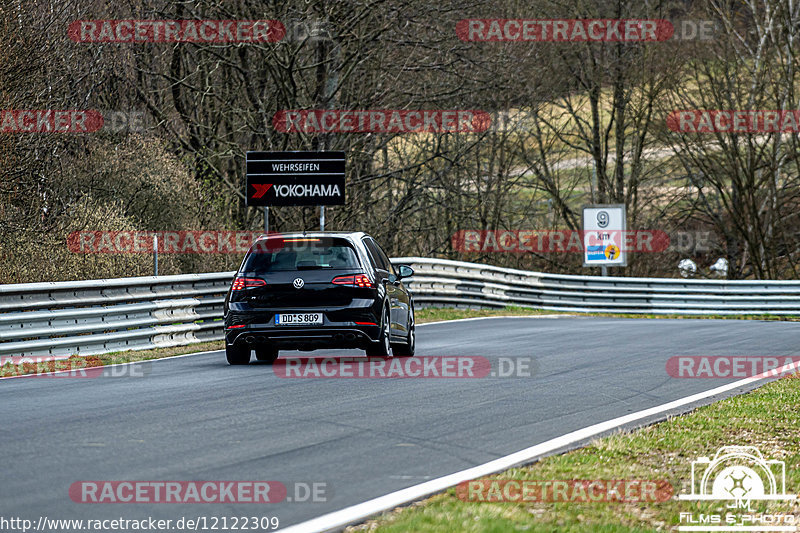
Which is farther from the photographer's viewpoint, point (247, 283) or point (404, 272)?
point (404, 272)

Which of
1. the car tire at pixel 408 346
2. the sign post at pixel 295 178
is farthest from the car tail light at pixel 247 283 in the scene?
the sign post at pixel 295 178

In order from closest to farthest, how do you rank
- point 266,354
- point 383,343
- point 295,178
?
point 383,343
point 266,354
point 295,178

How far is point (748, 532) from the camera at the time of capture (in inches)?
242

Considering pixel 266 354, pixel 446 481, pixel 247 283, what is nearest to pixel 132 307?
pixel 266 354

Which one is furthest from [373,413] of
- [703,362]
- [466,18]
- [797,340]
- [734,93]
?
[734,93]

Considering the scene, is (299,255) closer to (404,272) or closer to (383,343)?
(383,343)

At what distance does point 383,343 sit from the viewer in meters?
14.9

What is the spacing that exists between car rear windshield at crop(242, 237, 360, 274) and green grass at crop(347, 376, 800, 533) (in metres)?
5.05

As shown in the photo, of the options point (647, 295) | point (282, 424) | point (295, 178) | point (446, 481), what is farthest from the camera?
point (647, 295)

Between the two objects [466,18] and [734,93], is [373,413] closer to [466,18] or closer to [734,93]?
[466,18]

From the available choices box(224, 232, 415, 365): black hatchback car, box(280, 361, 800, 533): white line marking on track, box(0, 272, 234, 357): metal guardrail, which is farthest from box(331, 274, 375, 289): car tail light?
box(280, 361, 800, 533): white line marking on track

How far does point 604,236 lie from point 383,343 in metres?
22.5

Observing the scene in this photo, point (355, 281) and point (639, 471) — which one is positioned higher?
point (355, 281)

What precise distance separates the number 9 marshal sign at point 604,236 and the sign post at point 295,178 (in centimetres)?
1476
